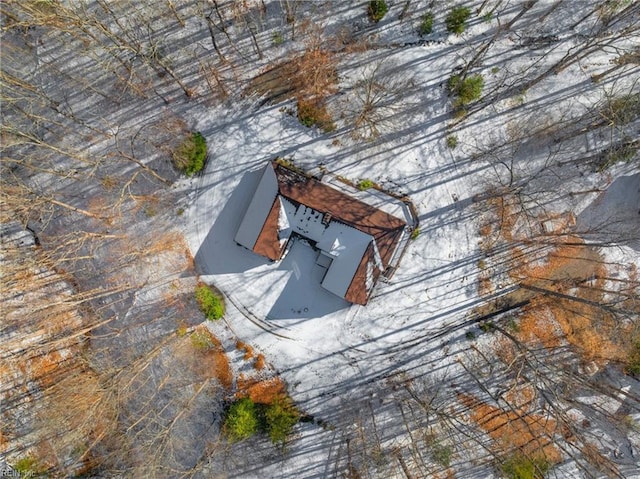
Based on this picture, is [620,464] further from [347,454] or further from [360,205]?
[360,205]

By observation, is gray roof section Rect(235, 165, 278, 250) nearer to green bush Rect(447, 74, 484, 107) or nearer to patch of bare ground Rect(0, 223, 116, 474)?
patch of bare ground Rect(0, 223, 116, 474)

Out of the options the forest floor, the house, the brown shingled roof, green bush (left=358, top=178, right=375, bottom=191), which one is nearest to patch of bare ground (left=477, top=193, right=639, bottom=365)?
the forest floor

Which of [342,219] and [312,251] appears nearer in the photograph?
[342,219]

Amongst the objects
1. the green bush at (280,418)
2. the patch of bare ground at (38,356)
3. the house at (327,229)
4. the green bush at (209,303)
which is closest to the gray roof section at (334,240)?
the house at (327,229)

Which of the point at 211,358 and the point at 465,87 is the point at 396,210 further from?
the point at 211,358

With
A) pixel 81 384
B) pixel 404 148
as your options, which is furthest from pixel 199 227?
pixel 404 148

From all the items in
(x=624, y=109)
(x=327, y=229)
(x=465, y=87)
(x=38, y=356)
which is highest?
(x=465, y=87)

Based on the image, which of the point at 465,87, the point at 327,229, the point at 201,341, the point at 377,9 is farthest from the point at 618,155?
the point at 201,341
